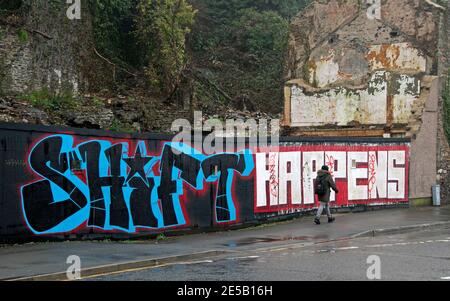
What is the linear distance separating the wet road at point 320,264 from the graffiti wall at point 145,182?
11.5 feet

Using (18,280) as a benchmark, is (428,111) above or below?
above

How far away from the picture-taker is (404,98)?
87.0ft

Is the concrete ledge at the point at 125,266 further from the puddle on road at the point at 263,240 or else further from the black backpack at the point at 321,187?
the black backpack at the point at 321,187

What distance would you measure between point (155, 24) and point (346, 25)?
11.4m

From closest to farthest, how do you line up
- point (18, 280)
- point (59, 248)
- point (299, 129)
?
point (18, 280), point (59, 248), point (299, 129)

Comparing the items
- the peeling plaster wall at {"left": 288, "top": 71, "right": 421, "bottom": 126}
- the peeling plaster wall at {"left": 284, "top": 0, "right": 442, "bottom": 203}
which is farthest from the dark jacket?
the peeling plaster wall at {"left": 288, "top": 71, "right": 421, "bottom": 126}

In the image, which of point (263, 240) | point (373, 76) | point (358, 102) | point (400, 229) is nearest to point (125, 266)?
point (263, 240)

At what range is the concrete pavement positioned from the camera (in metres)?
11.6

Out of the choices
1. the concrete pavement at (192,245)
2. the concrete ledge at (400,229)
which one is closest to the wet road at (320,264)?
the concrete pavement at (192,245)

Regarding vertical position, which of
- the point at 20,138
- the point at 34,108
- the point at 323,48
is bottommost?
the point at 20,138

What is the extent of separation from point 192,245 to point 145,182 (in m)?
2.33

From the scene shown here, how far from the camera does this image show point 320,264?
11992mm
